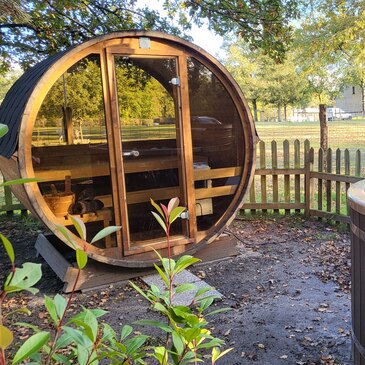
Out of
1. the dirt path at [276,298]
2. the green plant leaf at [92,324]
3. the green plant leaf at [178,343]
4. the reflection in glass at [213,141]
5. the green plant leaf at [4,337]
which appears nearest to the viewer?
the green plant leaf at [4,337]

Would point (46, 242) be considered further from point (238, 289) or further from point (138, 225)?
point (238, 289)

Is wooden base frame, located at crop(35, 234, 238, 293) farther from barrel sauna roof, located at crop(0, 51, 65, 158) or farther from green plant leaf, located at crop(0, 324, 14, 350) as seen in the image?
green plant leaf, located at crop(0, 324, 14, 350)

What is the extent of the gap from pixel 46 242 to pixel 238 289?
278 centimetres

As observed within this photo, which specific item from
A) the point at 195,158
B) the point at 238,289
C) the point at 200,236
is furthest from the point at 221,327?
the point at 195,158

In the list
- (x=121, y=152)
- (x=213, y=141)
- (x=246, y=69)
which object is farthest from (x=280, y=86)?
(x=121, y=152)

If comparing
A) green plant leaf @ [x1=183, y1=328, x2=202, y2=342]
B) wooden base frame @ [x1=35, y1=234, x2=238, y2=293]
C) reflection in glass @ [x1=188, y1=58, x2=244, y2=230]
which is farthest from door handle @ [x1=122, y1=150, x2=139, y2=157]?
green plant leaf @ [x1=183, y1=328, x2=202, y2=342]

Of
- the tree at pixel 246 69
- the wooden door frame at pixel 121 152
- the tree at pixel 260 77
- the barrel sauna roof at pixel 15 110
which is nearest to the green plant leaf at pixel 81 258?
the wooden door frame at pixel 121 152

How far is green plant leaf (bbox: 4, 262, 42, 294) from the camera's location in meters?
0.95

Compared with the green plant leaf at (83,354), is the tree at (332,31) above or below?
above

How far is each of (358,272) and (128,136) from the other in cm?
297

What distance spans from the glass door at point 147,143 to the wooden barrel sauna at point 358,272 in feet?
8.51

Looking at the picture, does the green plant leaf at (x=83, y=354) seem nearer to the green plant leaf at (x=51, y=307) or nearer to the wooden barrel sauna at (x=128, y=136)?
the green plant leaf at (x=51, y=307)

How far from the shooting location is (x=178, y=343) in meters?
1.20

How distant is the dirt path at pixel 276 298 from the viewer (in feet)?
11.1
